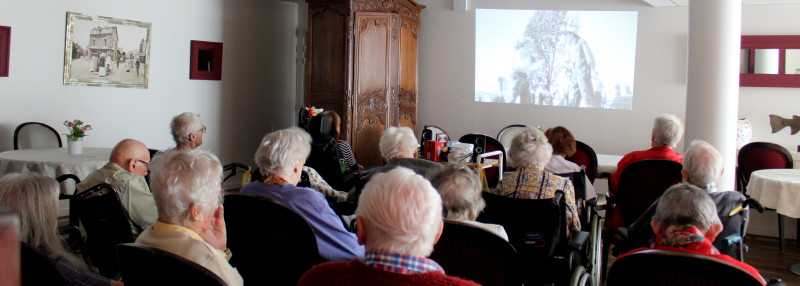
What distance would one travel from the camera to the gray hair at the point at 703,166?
123 inches

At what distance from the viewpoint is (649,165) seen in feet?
13.0

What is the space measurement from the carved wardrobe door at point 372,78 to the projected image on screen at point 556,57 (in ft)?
3.91

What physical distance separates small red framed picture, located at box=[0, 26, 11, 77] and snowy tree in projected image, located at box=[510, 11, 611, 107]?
559 cm

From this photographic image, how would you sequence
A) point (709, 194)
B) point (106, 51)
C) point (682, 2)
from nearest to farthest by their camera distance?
point (709, 194) < point (106, 51) < point (682, 2)

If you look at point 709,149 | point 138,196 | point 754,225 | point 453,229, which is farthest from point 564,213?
point 754,225

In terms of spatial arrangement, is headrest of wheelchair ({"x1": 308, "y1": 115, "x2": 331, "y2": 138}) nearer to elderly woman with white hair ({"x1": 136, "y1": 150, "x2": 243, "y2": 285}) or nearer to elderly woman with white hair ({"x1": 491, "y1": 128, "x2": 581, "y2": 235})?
elderly woman with white hair ({"x1": 491, "y1": 128, "x2": 581, "y2": 235})

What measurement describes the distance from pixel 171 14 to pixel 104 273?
5037mm

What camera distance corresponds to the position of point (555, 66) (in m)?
7.88

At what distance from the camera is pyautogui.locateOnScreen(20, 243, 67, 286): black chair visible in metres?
1.71

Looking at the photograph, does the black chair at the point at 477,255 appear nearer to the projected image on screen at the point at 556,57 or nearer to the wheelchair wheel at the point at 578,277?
the wheelchair wheel at the point at 578,277

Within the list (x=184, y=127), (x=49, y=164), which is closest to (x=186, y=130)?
(x=184, y=127)

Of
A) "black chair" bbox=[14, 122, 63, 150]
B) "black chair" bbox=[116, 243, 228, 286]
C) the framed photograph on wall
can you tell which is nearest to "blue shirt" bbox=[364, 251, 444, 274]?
"black chair" bbox=[116, 243, 228, 286]

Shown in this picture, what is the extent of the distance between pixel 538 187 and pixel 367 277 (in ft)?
6.29

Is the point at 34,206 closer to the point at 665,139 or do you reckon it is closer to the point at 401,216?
the point at 401,216
